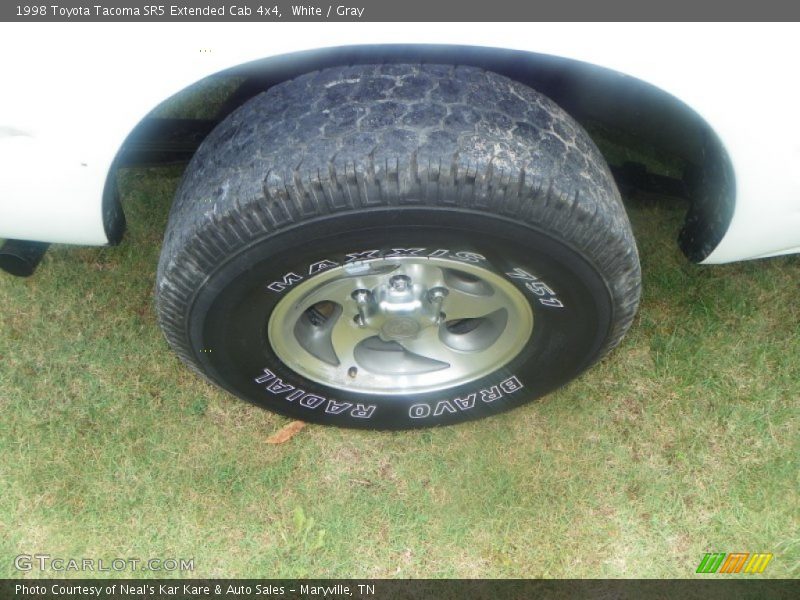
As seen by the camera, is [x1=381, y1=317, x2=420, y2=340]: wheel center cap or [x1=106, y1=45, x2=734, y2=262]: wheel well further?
[x1=381, y1=317, x2=420, y2=340]: wheel center cap

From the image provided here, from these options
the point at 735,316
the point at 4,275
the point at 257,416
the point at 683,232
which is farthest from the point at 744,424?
the point at 4,275

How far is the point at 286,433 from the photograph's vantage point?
91.6 inches

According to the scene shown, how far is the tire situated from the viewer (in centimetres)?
159

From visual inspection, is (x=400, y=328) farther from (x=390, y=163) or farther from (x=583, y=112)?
(x=583, y=112)

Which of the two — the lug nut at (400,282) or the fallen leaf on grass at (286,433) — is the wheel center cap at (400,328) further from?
the fallen leaf on grass at (286,433)

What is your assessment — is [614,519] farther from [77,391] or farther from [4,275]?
[4,275]

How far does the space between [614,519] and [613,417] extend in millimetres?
312

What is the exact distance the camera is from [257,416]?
236 cm

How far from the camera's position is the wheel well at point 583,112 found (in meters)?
1.73

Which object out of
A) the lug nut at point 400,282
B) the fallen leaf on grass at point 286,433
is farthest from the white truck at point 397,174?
the fallen leaf on grass at point 286,433
